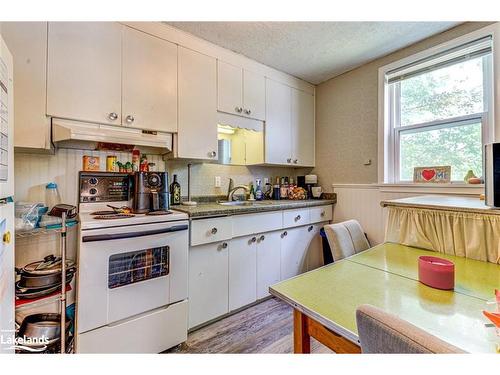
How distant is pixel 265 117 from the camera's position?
2.51 m

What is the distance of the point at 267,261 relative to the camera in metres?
2.15

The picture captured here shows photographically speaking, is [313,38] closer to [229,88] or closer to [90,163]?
[229,88]

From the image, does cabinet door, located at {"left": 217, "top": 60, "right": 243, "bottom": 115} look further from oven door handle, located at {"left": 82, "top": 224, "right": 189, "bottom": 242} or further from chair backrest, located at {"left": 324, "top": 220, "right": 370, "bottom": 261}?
chair backrest, located at {"left": 324, "top": 220, "right": 370, "bottom": 261}

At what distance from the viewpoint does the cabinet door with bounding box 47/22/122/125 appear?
1.44 meters

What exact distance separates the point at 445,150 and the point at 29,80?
10.2ft

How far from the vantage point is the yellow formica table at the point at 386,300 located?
0.64 m

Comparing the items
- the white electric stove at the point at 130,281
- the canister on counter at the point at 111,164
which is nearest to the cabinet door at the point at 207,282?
the white electric stove at the point at 130,281

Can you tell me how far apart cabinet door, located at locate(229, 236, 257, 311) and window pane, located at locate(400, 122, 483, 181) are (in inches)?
65.5

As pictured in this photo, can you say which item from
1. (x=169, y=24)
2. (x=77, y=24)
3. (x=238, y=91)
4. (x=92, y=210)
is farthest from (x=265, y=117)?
(x=92, y=210)

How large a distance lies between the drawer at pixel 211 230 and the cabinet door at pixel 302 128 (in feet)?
4.48

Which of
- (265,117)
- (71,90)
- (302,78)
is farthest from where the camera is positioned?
(302,78)

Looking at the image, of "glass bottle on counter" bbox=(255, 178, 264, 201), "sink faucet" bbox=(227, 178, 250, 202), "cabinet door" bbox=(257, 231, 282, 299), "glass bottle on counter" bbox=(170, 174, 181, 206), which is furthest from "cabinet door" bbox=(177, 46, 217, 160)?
"cabinet door" bbox=(257, 231, 282, 299)

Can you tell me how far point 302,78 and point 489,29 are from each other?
5.25 ft

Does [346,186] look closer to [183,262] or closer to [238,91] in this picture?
[238,91]
